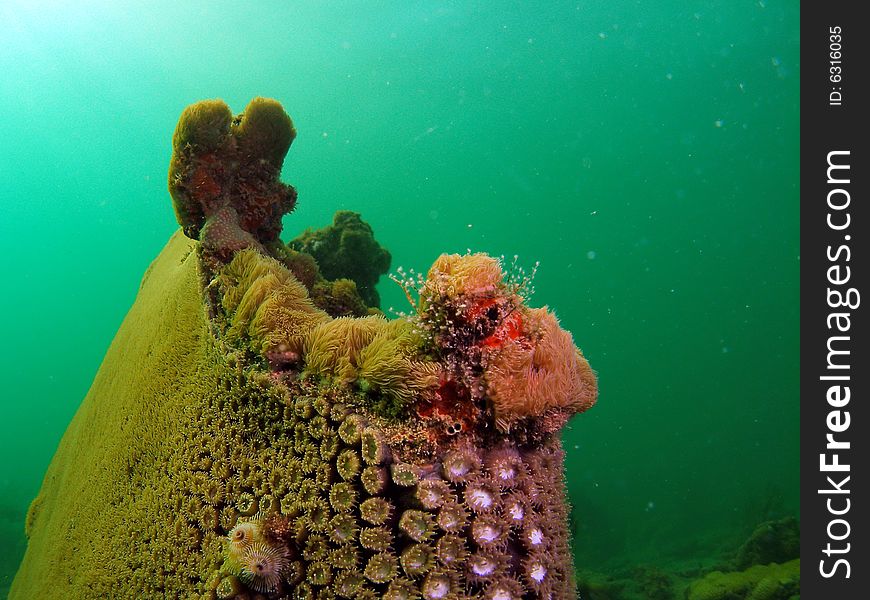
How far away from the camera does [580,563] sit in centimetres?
1775

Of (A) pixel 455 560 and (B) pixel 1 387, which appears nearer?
(A) pixel 455 560

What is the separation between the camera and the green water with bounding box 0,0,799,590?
56.3 meters

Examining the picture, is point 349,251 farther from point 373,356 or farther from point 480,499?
point 480,499

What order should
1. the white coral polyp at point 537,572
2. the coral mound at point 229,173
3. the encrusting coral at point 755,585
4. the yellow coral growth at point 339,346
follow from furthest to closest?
the encrusting coral at point 755,585
the coral mound at point 229,173
the yellow coral growth at point 339,346
the white coral polyp at point 537,572

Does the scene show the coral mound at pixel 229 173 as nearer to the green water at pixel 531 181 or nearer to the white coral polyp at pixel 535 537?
the white coral polyp at pixel 535 537

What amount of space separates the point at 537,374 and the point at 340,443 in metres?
0.85

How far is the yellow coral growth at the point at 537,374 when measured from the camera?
1.86 metres

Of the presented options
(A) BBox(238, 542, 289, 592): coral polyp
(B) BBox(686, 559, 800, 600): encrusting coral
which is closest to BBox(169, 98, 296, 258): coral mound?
(A) BBox(238, 542, 289, 592): coral polyp

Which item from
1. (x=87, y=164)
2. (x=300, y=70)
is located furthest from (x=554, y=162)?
(x=87, y=164)

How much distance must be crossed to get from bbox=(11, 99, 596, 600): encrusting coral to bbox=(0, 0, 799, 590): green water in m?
40.6

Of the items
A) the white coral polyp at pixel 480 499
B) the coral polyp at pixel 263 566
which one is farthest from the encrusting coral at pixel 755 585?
the coral polyp at pixel 263 566

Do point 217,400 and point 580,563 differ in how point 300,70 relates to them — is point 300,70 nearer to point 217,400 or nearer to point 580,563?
point 580,563

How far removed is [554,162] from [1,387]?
106 meters

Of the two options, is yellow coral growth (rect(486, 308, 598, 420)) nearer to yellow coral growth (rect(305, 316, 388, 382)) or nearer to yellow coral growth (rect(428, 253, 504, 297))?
yellow coral growth (rect(428, 253, 504, 297))
